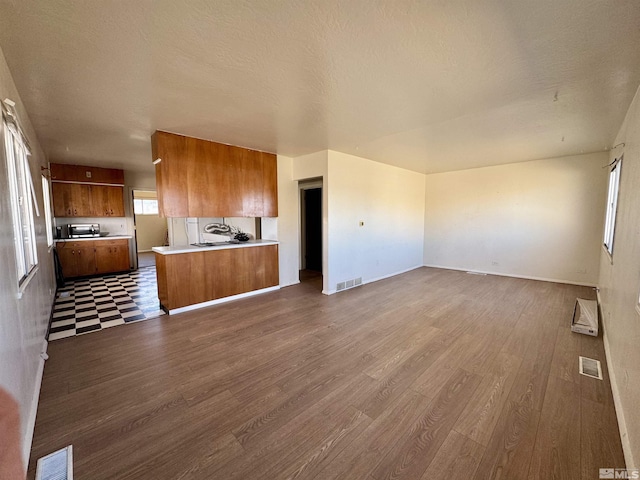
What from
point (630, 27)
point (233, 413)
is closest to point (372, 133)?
point (630, 27)

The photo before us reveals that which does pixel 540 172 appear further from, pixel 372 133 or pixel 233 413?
pixel 233 413

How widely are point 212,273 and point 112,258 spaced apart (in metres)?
3.91

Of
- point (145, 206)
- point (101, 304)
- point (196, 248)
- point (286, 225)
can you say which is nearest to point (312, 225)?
point (286, 225)

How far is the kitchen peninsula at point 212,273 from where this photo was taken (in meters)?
3.71

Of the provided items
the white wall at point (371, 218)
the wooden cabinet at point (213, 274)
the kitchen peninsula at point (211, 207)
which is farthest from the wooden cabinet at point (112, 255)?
the white wall at point (371, 218)

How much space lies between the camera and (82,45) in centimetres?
Answer: 171

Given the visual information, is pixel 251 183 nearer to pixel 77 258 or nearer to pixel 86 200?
pixel 86 200

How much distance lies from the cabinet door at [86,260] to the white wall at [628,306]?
8223 mm

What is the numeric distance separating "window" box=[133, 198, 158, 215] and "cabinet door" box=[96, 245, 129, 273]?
3556 mm

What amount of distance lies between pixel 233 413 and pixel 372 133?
3.42 m

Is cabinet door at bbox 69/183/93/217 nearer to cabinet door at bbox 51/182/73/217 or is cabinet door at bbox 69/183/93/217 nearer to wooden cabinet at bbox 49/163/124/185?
cabinet door at bbox 51/182/73/217

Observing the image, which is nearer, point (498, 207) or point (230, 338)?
point (230, 338)

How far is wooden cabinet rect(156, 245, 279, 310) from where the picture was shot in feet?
12.2

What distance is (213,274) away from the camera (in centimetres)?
411
